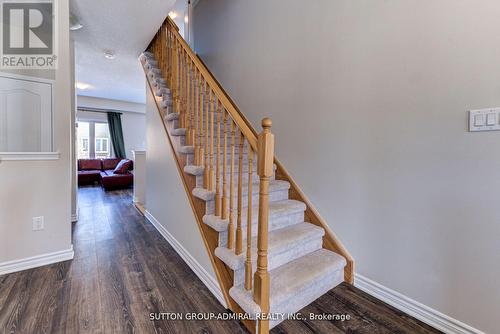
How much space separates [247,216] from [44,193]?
1.90m

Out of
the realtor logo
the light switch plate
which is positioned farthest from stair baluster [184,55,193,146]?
the light switch plate

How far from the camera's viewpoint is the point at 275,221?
188cm

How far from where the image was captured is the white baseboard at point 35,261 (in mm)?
1818

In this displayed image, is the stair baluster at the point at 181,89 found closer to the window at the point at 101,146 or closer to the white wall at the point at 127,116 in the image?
the white wall at the point at 127,116

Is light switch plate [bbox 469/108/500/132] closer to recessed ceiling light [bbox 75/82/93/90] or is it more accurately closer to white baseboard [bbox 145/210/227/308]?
white baseboard [bbox 145/210/227/308]

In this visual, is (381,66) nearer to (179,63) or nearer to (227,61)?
(179,63)

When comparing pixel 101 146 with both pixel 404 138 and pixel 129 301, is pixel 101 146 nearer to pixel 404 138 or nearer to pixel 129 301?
pixel 129 301

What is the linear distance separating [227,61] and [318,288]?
3088 millimetres

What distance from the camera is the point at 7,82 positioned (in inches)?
84.4

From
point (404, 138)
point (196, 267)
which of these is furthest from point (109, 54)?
point (404, 138)

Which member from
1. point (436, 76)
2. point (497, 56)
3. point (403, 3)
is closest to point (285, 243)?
point (436, 76)

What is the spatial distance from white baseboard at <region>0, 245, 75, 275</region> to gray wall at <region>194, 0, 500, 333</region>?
88.8 inches

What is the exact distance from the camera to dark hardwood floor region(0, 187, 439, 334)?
1308 millimetres

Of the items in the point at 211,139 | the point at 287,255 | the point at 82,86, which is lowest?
the point at 287,255
